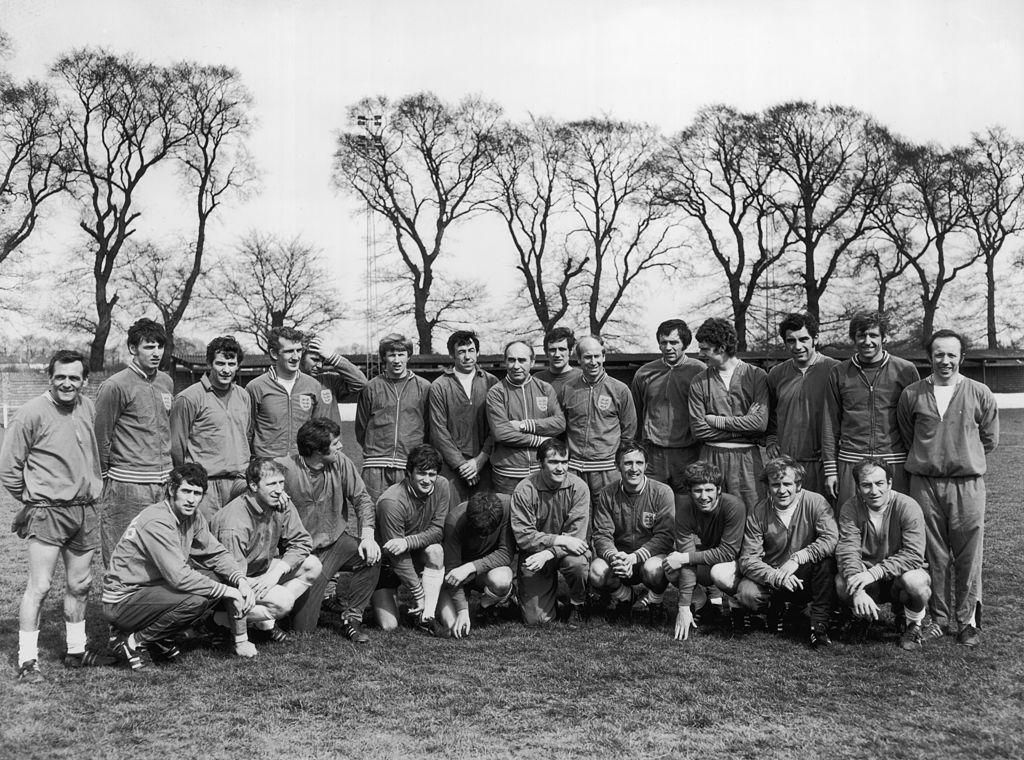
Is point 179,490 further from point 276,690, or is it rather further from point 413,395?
point 413,395

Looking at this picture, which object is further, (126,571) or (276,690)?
(126,571)

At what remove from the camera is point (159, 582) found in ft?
16.0

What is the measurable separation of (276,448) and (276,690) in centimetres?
204

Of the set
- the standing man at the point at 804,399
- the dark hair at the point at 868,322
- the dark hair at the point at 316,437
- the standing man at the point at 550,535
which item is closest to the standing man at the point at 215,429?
the dark hair at the point at 316,437

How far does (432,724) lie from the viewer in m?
4.02

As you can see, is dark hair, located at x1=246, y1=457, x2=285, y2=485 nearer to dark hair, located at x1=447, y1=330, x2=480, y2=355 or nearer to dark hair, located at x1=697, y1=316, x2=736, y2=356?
dark hair, located at x1=447, y1=330, x2=480, y2=355

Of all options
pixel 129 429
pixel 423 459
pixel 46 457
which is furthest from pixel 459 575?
pixel 46 457

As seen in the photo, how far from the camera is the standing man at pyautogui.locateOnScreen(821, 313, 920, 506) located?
5.55 meters

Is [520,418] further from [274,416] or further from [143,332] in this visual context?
[143,332]

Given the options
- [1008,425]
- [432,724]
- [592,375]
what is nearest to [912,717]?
[432,724]

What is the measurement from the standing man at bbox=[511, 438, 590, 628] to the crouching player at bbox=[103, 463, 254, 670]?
1807 mm

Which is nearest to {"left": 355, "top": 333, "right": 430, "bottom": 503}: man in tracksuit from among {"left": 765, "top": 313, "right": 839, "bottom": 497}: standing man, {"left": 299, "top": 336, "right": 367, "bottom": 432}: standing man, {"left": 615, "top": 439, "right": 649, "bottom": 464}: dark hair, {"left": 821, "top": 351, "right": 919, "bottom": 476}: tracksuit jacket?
{"left": 299, "top": 336, "right": 367, "bottom": 432}: standing man

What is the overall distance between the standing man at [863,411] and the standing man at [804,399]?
0.10m

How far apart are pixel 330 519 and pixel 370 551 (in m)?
0.42
